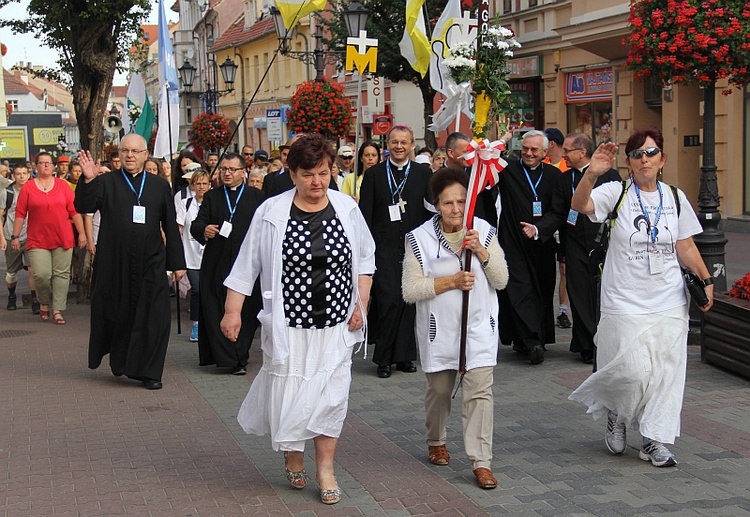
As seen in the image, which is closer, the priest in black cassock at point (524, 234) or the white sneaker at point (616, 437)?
the white sneaker at point (616, 437)

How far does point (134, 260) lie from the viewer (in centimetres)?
918

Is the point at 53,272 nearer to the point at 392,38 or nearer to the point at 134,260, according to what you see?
the point at 134,260

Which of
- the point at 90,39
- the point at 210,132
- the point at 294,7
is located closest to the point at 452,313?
the point at 294,7

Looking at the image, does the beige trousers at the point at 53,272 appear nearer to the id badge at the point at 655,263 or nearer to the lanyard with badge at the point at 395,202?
the lanyard with badge at the point at 395,202

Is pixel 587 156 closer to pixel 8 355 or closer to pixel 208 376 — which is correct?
pixel 208 376

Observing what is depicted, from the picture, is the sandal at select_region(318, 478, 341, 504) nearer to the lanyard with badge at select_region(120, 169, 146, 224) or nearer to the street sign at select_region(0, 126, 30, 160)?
the lanyard with badge at select_region(120, 169, 146, 224)

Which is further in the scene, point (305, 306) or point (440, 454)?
point (440, 454)

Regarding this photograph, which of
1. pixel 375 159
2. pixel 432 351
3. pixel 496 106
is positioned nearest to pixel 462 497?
pixel 432 351

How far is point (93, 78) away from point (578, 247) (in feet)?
32.1

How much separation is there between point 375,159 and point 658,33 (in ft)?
9.91

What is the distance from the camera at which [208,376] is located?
9.64 metres

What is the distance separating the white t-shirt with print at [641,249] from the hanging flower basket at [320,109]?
1630 centimetres

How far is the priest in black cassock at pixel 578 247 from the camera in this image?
948 centimetres

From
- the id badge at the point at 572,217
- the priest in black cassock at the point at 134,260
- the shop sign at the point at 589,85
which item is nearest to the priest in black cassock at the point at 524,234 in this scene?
the id badge at the point at 572,217
